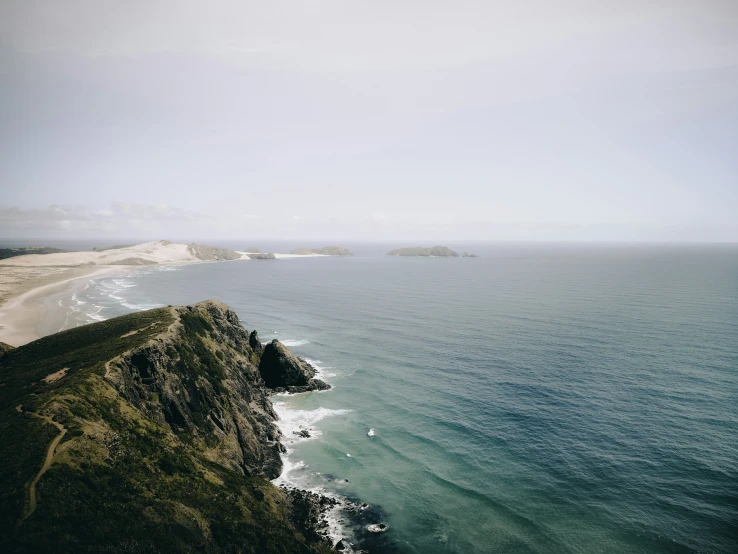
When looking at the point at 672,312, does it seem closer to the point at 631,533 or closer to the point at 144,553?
the point at 631,533

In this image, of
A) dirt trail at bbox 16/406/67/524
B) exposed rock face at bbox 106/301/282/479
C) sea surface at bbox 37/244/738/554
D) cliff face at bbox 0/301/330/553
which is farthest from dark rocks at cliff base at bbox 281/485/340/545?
dirt trail at bbox 16/406/67/524

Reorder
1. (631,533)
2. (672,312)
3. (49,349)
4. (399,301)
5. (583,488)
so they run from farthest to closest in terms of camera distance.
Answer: (399,301)
(672,312)
(49,349)
(583,488)
(631,533)

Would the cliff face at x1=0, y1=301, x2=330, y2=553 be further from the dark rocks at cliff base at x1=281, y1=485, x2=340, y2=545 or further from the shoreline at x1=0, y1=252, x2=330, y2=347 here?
the shoreline at x1=0, y1=252, x2=330, y2=347

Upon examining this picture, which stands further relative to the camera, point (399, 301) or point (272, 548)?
point (399, 301)

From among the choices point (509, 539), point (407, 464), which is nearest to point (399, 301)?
point (407, 464)

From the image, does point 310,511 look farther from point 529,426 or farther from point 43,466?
point 529,426

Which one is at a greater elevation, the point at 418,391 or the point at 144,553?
the point at 144,553

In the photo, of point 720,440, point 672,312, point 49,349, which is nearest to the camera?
point 720,440
